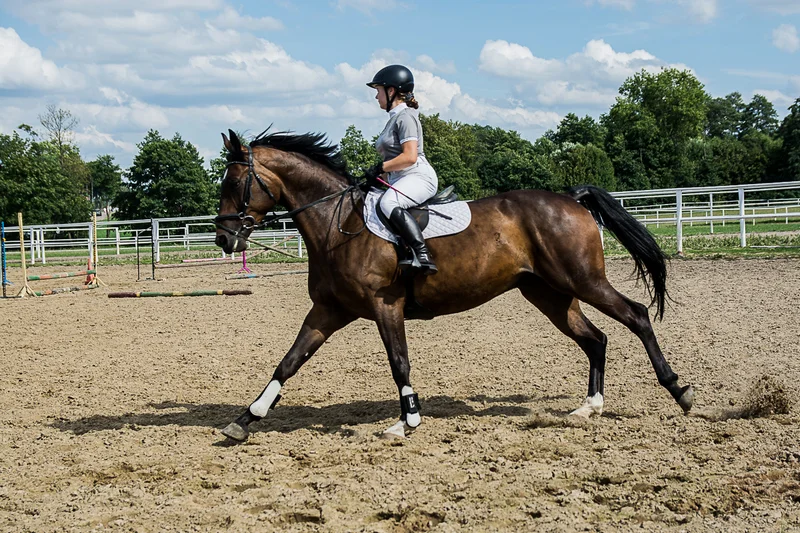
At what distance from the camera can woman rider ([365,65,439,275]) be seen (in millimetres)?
5945

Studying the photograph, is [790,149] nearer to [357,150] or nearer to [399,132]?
[357,150]

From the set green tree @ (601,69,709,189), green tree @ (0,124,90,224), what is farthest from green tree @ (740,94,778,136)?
green tree @ (0,124,90,224)

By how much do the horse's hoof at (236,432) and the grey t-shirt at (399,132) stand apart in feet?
7.94

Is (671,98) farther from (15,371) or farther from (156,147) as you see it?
(15,371)

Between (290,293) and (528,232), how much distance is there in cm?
951

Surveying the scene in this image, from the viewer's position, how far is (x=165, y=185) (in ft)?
186

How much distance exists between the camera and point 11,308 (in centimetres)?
1451

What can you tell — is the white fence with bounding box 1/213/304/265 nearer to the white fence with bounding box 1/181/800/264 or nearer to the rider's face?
the white fence with bounding box 1/181/800/264

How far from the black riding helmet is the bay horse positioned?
2.54 ft

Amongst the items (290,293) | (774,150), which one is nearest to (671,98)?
(774,150)

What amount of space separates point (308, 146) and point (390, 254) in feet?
4.10

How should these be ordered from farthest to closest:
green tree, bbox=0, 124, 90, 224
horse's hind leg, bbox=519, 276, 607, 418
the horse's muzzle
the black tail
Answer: green tree, bbox=0, 124, 90, 224
the black tail
horse's hind leg, bbox=519, 276, 607, 418
the horse's muzzle

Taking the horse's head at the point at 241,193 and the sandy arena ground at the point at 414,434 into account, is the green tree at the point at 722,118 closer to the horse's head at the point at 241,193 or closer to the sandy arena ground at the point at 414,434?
the sandy arena ground at the point at 414,434

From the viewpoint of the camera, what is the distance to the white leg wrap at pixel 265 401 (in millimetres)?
5852
